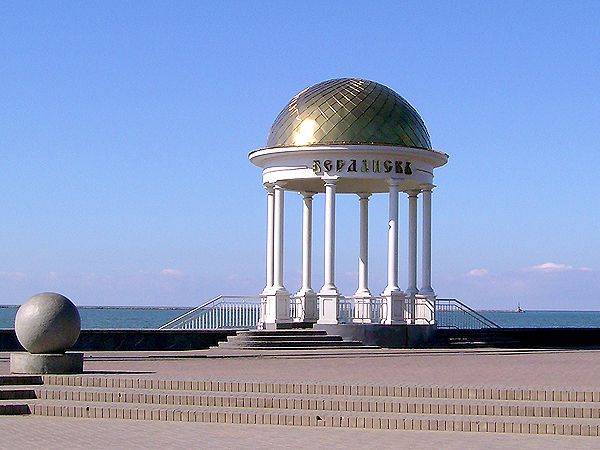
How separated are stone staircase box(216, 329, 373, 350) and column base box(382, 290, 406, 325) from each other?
1.69 metres

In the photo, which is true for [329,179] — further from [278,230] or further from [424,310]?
[424,310]

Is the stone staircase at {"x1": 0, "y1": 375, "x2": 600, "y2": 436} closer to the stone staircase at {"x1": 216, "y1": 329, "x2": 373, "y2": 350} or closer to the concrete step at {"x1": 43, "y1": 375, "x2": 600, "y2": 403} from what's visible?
the concrete step at {"x1": 43, "y1": 375, "x2": 600, "y2": 403}

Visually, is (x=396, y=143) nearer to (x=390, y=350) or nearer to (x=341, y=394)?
(x=390, y=350)

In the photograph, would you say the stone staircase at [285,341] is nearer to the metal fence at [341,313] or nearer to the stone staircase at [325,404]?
the metal fence at [341,313]

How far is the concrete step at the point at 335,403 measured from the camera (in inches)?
708

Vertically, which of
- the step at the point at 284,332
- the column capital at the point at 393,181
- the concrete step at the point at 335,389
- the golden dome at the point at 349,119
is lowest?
the concrete step at the point at 335,389

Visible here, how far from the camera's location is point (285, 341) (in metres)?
37.1

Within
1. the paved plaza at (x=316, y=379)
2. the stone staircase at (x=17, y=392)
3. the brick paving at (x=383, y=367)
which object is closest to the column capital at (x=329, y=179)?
the brick paving at (x=383, y=367)

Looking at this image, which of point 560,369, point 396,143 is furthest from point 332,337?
point 560,369

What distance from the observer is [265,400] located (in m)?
19.2

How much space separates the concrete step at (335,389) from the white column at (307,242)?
64.4 ft

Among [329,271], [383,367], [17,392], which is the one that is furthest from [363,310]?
[17,392]

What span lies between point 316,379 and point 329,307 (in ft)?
56.4

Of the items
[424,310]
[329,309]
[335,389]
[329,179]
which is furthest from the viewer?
[424,310]
